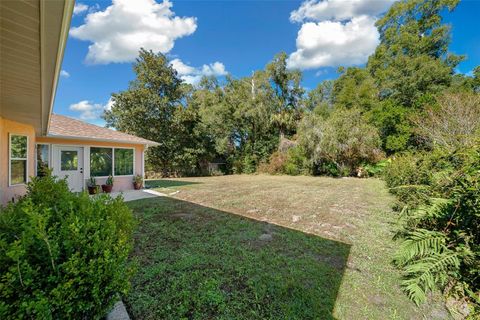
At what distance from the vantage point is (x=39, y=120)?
5539 mm

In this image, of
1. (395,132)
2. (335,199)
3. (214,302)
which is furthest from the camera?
(395,132)

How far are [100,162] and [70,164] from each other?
1054mm

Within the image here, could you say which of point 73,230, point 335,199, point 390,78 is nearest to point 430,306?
point 73,230

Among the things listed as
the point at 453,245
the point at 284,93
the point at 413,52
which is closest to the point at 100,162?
the point at 453,245

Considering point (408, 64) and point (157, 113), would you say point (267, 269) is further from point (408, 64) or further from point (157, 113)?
point (408, 64)

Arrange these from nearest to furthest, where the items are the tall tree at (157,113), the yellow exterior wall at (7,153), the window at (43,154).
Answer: the yellow exterior wall at (7,153) → the window at (43,154) → the tall tree at (157,113)

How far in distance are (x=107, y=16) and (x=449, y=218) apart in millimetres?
8021

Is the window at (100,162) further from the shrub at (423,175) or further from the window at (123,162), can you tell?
the shrub at (423,175)

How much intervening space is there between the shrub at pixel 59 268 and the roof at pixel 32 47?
1.45m

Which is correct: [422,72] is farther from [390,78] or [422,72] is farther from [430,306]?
[430,306]

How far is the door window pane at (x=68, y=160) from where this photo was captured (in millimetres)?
8566

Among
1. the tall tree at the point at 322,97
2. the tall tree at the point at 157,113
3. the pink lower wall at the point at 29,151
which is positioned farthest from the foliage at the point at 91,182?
the tall tree at the point at 322,97

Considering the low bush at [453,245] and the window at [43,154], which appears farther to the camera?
the window at [43,154]

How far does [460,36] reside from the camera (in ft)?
65.4
